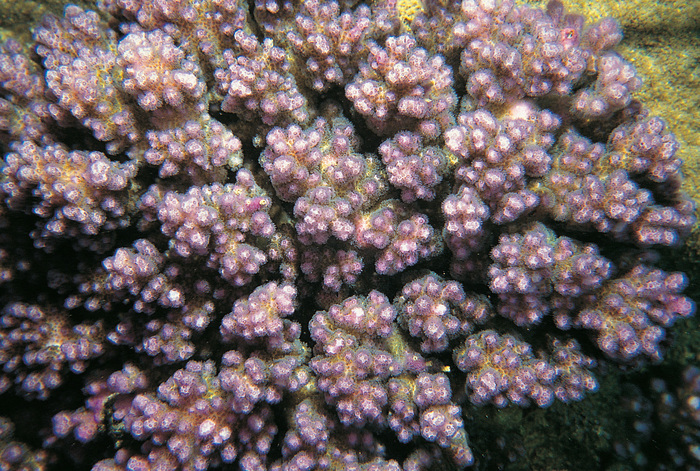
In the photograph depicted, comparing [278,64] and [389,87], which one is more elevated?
[278,64]

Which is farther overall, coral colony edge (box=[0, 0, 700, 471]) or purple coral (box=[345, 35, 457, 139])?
purple coral (box=[345, 35, 457, 139])

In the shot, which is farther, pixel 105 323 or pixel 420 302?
pixel 105 323

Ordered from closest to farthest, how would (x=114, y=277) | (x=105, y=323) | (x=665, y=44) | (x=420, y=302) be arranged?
(x=114, y=277)
(x=420, y=302)
(x=105, y=323)
(x=665, y=44)

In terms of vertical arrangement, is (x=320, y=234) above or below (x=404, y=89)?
below

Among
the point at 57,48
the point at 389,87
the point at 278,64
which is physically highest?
the point at 57,48

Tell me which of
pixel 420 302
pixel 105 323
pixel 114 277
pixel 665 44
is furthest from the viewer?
pixel 665 44

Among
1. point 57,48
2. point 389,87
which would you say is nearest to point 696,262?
point 389,87

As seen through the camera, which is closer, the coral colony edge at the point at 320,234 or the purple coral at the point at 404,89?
the coral colony edge at the point at 320,234

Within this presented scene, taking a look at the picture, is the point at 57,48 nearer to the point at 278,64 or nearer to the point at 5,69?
the point at 5,69
